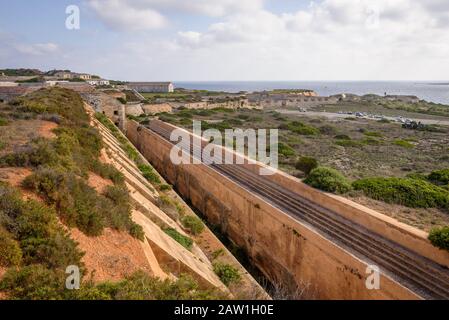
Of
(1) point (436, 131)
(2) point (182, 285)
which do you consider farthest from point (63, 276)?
(1) point (436, 131)

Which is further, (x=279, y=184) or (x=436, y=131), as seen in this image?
(x=436, y=131)

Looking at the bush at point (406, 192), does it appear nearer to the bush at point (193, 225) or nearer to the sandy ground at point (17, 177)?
the bush at point (193, 225)

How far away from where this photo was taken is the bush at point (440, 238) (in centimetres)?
899

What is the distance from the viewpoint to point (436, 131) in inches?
1396

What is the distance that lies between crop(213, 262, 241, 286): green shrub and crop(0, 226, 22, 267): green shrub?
534 centimetres

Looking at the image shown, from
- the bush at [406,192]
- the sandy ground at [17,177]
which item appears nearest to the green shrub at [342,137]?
the bush at [406,192]

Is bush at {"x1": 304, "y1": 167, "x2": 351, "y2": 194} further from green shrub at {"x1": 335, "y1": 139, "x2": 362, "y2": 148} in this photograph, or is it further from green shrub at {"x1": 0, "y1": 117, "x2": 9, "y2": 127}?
green shrub at {"x1": 335, "y1": 139, "x2": 362, "y2": 148}

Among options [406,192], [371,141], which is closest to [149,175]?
[406,192]

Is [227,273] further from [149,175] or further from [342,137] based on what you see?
[342,137]

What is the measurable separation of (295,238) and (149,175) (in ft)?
32.2

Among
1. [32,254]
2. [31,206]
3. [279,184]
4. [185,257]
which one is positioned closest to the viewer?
[32,254]

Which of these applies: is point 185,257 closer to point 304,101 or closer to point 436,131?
point 436,131

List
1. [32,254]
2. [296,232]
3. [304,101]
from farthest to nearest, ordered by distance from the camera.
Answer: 1. [304,101]
2. [296,232]
3. [32,254]

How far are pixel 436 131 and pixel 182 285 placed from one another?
37834mm
